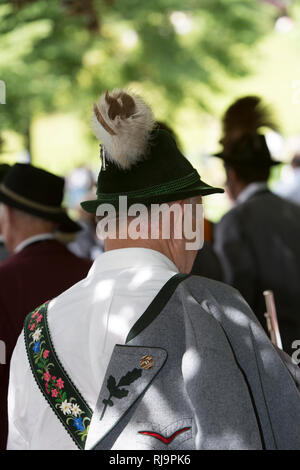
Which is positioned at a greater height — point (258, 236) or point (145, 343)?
point (258, 236)

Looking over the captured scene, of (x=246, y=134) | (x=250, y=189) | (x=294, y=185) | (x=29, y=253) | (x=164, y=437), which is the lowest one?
(x=164, y=437)

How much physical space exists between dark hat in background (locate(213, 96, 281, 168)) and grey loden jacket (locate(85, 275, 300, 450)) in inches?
104

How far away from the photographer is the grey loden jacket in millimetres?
1651

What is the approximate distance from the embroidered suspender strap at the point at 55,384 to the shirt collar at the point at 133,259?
8.4 inches

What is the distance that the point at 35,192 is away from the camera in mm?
3660

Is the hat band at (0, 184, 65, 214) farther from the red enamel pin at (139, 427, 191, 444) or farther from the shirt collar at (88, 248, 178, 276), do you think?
the red enamel pin at (139, 427, 191, 444)

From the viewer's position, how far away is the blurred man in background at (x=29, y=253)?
3.11 m

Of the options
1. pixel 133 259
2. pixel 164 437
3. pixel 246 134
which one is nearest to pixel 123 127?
pixel 133 259

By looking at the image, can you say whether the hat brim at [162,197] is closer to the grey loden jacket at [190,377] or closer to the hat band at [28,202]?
the grey loden jacket at [190,377]

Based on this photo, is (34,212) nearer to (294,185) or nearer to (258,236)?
(258,236)

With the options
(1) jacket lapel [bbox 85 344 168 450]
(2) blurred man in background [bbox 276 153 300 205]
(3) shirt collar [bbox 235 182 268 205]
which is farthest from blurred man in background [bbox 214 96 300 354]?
(2) blurred man in background [bbox 276 153 300 205]

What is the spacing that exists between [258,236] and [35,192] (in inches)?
52.5
